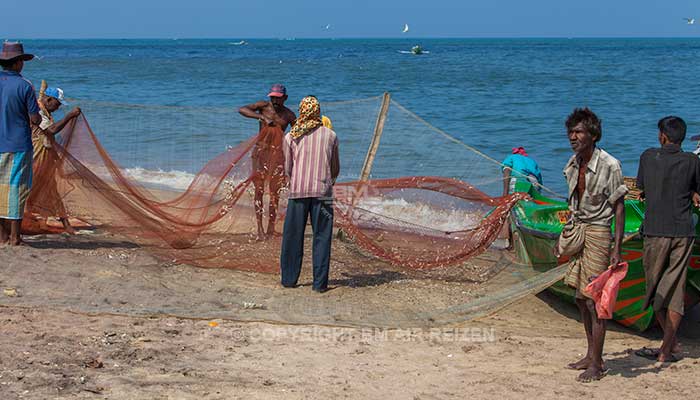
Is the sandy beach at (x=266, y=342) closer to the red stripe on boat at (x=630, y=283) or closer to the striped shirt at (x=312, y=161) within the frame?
the red stripe on boat at (x=630, y=283)

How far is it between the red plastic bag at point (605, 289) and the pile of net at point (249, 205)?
2.07m

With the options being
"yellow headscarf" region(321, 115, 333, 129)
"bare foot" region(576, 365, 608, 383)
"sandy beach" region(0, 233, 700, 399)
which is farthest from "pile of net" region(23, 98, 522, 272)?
"bare foot" region(576, 365, 608, 383)

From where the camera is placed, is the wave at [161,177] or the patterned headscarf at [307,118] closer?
the patterned headscarf at [307,118]

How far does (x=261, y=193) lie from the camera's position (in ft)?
25.8

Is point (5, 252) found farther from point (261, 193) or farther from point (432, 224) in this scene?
point (432, 224)

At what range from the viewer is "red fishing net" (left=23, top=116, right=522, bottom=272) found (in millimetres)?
7602

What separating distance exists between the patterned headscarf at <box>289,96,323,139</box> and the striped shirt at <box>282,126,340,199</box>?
0.04 metres

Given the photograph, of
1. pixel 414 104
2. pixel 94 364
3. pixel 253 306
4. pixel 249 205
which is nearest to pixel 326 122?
pixel 249 205

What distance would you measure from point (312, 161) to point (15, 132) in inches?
100

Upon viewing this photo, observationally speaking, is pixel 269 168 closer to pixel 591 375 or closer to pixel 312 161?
pixel 312 161

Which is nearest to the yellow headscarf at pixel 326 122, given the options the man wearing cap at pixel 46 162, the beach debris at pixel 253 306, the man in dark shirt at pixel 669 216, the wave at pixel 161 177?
the wave at pixel 161 177

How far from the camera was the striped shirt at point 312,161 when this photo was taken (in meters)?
6.92

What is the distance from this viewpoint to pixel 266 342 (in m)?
5.81

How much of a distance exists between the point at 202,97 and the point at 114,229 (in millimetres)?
22992
